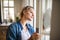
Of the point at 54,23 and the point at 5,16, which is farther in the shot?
the point at 5,16

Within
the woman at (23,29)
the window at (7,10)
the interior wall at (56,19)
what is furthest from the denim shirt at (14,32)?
the window at (7,10)

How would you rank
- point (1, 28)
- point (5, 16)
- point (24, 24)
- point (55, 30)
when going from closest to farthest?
point (55, 30)
point (24, 24)
point (5, 16)
point (1, 28)

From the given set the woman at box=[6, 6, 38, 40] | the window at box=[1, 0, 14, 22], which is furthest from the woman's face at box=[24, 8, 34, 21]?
the window at box=[1, 0, 14, 22]

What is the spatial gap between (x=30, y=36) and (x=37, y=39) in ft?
0.16

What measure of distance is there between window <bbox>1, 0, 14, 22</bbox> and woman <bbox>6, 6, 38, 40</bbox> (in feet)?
2.59

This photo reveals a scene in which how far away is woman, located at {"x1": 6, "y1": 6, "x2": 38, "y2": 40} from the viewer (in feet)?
2.70

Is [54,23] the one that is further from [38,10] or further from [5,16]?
[5,16]

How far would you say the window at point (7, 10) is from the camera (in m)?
1.64

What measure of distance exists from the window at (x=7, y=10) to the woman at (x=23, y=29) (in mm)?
791

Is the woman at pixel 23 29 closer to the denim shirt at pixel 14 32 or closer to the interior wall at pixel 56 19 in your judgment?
the denim shirt at pixel 14 32

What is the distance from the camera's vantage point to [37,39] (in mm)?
837

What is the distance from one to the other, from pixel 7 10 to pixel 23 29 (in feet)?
2.85

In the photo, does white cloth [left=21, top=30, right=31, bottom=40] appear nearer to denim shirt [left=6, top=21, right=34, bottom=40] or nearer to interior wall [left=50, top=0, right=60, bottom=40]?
denim shirt [left=6, top=21, right=34, bottom=40]

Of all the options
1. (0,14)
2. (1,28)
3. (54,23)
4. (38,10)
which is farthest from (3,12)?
(54,23)
